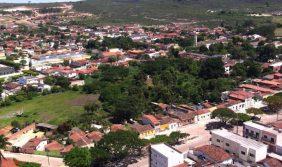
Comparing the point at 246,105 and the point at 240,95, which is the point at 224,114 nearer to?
the point at 246,105

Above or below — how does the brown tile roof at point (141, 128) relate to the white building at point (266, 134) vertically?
below

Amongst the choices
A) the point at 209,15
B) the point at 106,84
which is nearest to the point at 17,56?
the point at 106,84

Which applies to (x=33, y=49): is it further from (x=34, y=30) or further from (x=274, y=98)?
(x=274, y=98)

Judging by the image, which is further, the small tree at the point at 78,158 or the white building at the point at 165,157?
the small tree at the point at 78,158

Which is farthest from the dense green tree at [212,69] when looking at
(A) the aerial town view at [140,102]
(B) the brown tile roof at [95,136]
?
(B) the brown tile roof at [95,136]

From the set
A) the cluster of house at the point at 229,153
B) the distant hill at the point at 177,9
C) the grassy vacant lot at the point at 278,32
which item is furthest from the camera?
the distant hill at the point at 177,9

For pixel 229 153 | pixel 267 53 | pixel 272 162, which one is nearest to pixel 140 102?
pixel 229 153

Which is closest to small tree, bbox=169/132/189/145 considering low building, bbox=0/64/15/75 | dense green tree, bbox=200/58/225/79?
dense green tree, bbox=200/58/225/79

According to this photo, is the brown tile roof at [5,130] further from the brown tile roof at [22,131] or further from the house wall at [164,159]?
the house wall at [164,159]

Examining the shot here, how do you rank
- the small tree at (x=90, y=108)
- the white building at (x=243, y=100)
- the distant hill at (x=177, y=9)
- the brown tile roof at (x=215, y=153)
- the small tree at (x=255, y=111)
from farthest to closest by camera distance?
the distant hill at (x=177, y=9) < the small tree at (x=90, y=108) < the white building at (x=243, y=100) < the small tree at (x=255, y=111) < the brown tile roof at (x=215, y=153)
